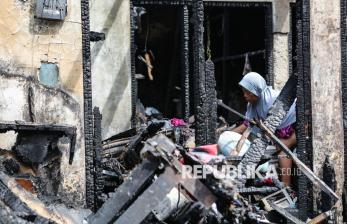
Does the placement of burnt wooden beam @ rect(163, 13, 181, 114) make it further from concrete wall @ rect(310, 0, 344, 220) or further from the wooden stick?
the wooden stick

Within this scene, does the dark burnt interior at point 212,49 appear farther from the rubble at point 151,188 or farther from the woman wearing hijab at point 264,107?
the rubble at point 151,188

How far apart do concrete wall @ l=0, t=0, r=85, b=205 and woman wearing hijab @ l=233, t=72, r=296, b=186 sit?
2176 millimetres

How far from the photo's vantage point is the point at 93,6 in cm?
922

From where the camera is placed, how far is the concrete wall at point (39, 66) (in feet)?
20.4

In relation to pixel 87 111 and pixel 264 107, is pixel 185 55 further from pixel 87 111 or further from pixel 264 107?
pixel 87 111

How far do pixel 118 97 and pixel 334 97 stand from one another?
3.59 meters

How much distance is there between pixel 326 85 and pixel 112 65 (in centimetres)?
362

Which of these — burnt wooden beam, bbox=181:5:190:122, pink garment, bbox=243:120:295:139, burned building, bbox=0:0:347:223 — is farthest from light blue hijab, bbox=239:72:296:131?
burnt wooden beam, bbox=181:5:190:122

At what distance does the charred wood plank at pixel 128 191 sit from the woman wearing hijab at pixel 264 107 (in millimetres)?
2823

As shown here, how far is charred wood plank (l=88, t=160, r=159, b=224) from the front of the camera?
4.42 metres

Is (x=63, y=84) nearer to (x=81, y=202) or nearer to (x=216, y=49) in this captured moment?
(x=81, y=202)

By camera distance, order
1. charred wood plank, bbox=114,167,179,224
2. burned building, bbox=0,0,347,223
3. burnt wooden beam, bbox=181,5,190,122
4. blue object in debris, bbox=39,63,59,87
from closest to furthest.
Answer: charred wood plank, bbox=114,167,179,224 < burned building, bbox=0,0,347,223 < blue object in debris, bbox=39,63,59,87 < burnt wooden beam, bbox=181,5,190,122

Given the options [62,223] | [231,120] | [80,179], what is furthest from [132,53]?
[62,223]

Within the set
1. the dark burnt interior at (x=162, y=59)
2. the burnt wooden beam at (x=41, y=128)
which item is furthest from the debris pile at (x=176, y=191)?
the dark burnt interior at (x=162, y=59)
